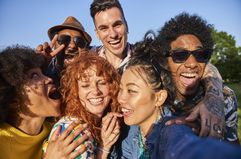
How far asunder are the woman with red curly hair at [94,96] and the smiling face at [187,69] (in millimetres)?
767

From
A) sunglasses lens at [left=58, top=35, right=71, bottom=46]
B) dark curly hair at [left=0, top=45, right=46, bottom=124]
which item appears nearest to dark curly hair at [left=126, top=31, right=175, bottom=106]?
dark curly hair at [left=0, top=45, right=46, bottom=124]

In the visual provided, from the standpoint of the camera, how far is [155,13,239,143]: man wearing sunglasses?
3225mm

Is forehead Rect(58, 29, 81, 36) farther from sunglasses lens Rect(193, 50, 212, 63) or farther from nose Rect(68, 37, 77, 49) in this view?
sunglasses lens Rect(193, 50, 212, 63)

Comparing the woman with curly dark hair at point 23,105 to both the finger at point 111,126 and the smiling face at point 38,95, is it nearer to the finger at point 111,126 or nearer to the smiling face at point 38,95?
the smiling face at point 38,95

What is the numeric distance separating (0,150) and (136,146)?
1474 millimetres

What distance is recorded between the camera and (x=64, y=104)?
3453 millimetres

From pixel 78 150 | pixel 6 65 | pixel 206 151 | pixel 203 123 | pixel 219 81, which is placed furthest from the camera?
pixel 219 81

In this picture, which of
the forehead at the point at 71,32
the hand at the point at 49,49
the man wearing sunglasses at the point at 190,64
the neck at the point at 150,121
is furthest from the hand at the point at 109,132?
the forehead at the point at 71,32

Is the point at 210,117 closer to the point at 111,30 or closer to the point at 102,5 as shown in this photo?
the point at 111,30

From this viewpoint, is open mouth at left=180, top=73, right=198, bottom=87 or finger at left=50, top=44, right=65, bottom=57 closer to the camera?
open mouth at left=180, top=73, right=198, bottom=87

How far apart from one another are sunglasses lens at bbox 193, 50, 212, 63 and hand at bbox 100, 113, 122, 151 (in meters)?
1.28

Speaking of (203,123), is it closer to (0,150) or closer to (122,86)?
(122,86)

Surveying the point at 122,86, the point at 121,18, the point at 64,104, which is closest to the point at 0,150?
the point at 64,104

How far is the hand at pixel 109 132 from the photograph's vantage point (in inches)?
121
